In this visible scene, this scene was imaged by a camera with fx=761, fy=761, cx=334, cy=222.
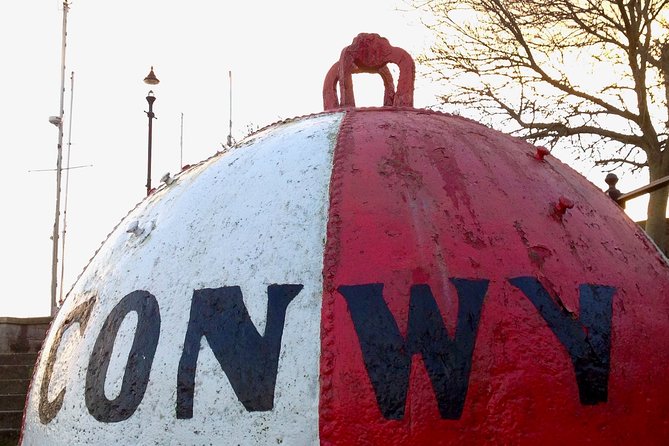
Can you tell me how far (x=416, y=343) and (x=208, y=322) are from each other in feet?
1.88

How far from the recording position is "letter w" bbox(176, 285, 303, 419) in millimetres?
1969

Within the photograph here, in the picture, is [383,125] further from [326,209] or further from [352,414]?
[352,414]

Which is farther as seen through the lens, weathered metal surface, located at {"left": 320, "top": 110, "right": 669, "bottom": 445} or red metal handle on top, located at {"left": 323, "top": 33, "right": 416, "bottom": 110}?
red metal handle on top, located at {"left": 323, "top": 33, "right": 416, "bottom": 110}

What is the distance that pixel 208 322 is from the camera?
6.86 feet

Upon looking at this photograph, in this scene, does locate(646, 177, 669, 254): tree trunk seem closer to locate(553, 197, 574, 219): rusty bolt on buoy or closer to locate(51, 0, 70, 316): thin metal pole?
locate(553, 197, 574, 219): rusty bolt on buoy

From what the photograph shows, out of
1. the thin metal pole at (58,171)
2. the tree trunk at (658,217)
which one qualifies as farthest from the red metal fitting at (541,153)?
the thin metal pole at (58,171)

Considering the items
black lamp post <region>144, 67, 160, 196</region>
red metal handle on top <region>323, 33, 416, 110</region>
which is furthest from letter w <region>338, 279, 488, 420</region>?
black lamp post <region>144, 67, 160, 196</region>

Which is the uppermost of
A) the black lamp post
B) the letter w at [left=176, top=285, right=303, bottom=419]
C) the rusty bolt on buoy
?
the black lamp post

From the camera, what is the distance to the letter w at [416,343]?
1.92 metres

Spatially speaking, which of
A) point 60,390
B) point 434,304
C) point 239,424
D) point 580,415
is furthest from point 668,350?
point 60,390

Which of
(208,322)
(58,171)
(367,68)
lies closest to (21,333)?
(367,68)

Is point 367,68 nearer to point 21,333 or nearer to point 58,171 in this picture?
point 21,333

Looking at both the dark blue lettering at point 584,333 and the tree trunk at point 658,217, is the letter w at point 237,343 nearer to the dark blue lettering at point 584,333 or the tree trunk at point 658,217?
the dark blue lettering at point 584,333

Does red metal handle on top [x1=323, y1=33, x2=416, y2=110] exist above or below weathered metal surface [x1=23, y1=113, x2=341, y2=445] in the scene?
above
